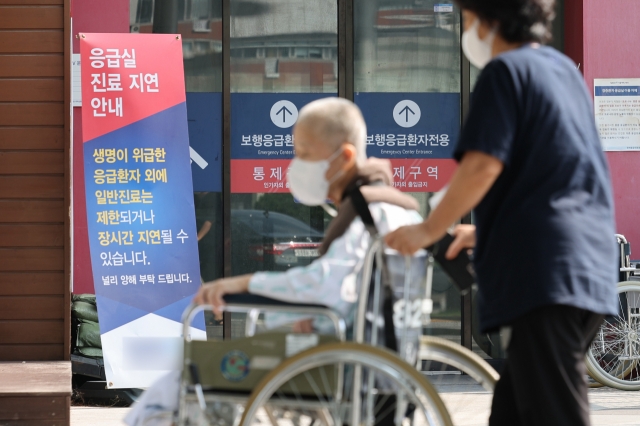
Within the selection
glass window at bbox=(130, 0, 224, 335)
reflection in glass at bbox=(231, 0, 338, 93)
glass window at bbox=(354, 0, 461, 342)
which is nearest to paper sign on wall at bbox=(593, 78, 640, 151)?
glass window at bbox=(354, 0, 461, 342)

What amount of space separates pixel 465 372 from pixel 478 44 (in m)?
1.49

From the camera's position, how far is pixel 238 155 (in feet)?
22.7

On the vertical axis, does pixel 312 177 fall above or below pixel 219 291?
above

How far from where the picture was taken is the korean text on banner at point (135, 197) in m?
5.60

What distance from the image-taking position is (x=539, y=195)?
237 cm

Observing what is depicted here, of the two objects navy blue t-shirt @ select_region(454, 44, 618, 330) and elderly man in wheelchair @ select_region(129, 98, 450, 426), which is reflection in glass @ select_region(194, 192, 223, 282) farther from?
navy blue t-shirt @ select_region(454, 44, 618, 330)

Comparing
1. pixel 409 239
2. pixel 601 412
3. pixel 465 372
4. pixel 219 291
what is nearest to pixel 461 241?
pixel 409 239

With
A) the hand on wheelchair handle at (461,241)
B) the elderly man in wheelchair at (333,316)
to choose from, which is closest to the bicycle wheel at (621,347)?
the hand on wheelchair handle at (461,241)

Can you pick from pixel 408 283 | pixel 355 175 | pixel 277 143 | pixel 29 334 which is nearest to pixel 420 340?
pixel 408 283

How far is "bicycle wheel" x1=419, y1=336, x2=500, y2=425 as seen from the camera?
2945 millimetres

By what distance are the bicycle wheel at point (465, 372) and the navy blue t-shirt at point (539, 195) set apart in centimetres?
53

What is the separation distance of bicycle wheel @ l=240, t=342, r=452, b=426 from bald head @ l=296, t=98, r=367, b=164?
2.13 ft

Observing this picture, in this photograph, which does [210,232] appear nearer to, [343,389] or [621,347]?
[621,347]

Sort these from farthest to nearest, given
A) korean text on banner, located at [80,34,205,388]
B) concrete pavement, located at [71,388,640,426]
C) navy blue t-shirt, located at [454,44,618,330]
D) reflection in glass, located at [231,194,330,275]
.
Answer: reflection in glass, located at [231,194,330,275]
korean text on banner, located at [80,34,205,388]
concrete pavement, located at [71,388,640,426]
navy blue t-shirt, located at [454,44,618,330]
